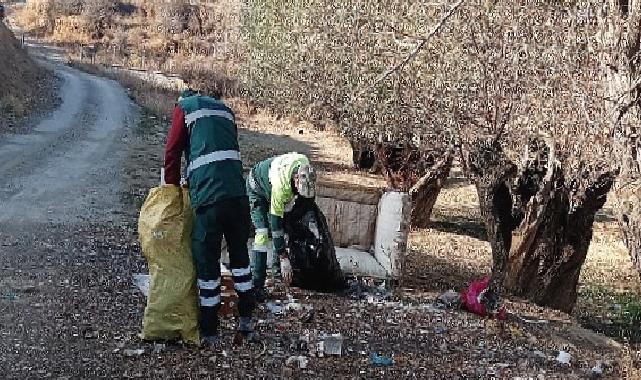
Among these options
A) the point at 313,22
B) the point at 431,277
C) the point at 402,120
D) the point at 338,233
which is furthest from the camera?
the point at 313,22

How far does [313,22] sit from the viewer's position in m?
11.2

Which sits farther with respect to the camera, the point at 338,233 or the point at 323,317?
the point at 338,233

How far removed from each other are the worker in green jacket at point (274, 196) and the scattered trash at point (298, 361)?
43.4 inches

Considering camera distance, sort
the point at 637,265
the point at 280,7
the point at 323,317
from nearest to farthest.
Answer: the point at 637,265 → the point at 323,317 → the point at 280,7

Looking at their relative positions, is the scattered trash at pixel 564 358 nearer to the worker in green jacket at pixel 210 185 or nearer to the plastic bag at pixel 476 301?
the plastic bag at pixel 476 301

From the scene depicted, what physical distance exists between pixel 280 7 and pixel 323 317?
9.15 m

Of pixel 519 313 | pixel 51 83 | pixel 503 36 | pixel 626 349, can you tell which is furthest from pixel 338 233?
pixel 51 83

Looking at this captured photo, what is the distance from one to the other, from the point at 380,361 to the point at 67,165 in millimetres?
9800

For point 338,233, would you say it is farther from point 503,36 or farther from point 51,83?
point 51,83

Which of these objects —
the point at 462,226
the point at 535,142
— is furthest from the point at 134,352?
the point at 462,226

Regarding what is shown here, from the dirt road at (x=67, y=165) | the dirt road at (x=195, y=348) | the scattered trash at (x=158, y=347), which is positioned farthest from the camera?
the dirt road at (x=67, y=165)

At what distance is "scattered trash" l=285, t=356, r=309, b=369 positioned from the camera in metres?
4.83

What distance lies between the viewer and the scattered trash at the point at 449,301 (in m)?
6.55

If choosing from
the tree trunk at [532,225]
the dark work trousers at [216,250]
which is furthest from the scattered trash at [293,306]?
the tree trunk at [532,225]
